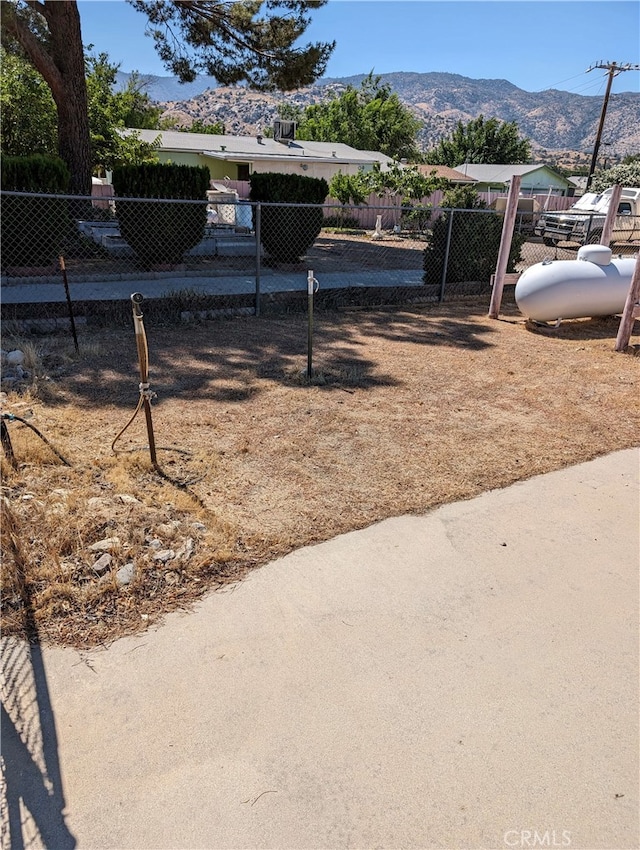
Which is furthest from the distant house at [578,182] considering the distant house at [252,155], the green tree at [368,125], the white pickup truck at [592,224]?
the white pickup truck at [592,224]

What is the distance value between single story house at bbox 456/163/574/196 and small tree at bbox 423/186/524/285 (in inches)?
1188

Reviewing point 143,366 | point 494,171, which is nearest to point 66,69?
point 143,366

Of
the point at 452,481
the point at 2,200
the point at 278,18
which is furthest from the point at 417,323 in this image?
the point at 278,18

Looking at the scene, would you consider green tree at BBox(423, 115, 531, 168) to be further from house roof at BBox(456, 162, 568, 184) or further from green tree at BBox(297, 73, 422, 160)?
house roof at BBox(456, 162, 568, 184)

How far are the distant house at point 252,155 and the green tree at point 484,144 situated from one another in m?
17.9

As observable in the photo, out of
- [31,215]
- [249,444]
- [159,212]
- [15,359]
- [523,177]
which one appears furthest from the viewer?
[523,177]

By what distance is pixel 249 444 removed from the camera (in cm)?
435

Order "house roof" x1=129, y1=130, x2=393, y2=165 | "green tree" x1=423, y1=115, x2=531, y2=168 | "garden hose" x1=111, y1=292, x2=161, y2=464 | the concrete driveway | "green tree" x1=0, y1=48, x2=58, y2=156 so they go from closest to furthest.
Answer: the concrete driveway, "garden hose" x1=111, y1=292, x2=161, y2=464, "green tree" x1=0, y1=48, x2=58, y2=156, "house roof" x1=129, y1=130, x2=393, y2=165, "green tree" x1=423, y1=115, x2=531, y2=168

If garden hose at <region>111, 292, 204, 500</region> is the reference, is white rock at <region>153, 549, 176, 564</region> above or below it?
below

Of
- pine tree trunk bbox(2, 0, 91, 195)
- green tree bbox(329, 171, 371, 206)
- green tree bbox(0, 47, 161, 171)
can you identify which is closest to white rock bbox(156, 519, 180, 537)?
pine tree trunk bbox(2, 0, 91, 195)

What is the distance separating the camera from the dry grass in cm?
286

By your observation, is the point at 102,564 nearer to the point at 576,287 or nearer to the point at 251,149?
the point at 576,287

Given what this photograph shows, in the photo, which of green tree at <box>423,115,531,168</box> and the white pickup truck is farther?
green tree at <box>423,115,531,168</box>

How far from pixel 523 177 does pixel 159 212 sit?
41.9 metres
